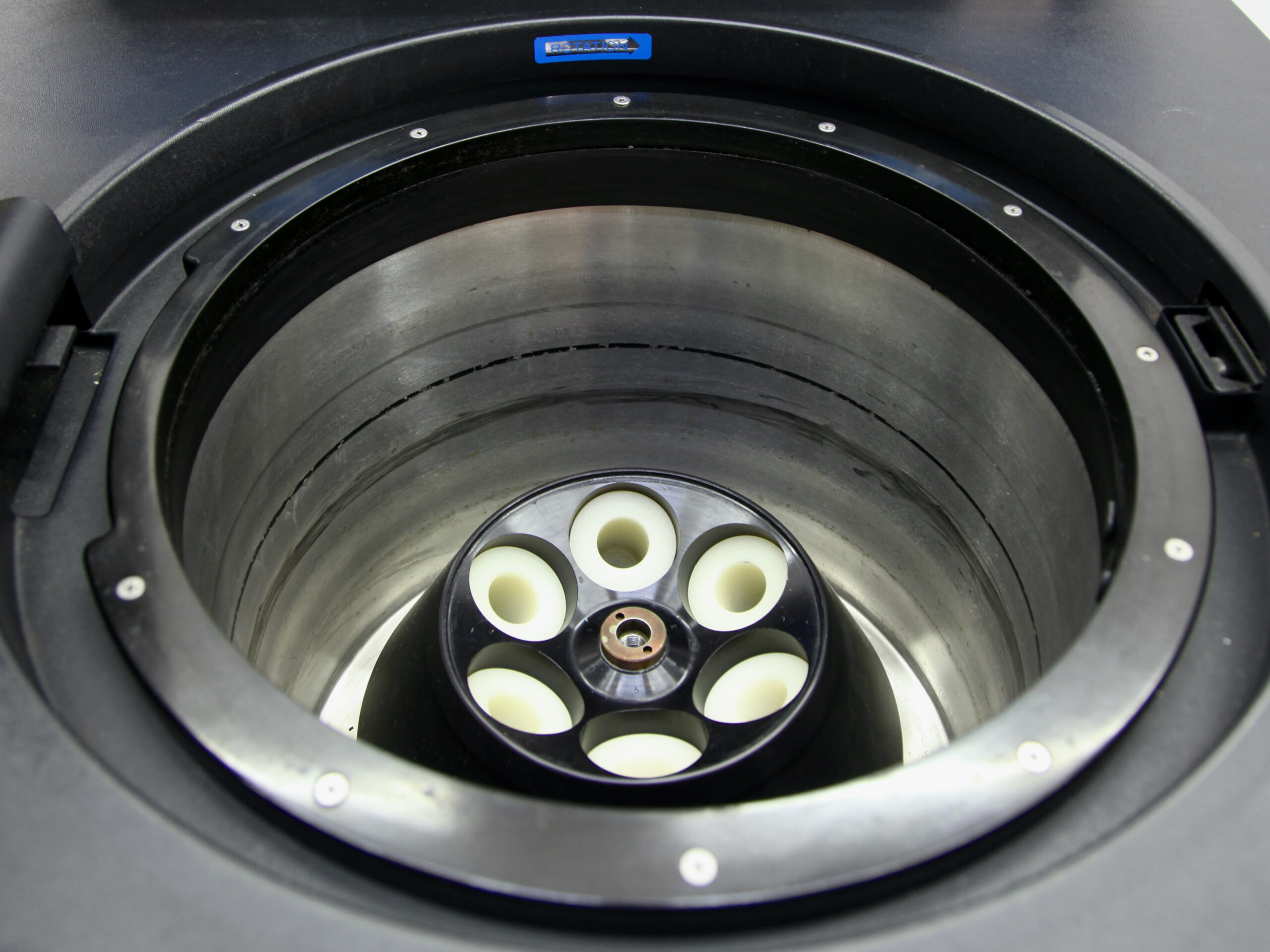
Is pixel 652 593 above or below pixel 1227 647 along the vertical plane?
above

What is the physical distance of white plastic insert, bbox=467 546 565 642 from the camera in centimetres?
121

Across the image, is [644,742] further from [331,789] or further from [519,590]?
[331,789]

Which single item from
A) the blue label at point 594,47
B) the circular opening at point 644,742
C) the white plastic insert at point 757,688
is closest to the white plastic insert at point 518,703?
the circular opening at point 644,742

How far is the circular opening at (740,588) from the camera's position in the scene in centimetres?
124

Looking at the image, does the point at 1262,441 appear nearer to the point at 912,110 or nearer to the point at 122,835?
the point at 912,110

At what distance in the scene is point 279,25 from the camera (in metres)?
1.16

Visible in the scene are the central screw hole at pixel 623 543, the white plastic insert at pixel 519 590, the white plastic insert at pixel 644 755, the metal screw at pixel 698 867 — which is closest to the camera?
the metal screw at pixel 698 867

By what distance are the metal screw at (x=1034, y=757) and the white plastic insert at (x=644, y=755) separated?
459mm

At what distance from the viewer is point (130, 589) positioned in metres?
0.73

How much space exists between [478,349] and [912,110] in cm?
57

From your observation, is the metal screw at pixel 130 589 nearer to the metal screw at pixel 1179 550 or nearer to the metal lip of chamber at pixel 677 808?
the metal lip of chamber at pixel 677 808

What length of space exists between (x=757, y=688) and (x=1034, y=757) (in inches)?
19.0

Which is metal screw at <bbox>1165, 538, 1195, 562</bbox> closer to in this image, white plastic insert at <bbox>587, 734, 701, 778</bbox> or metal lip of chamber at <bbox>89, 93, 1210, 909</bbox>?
metal lip of chamber at <bbox>89, 93, 1210, 909</bbox>

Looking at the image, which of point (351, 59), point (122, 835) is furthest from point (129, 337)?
point (122, 835)
